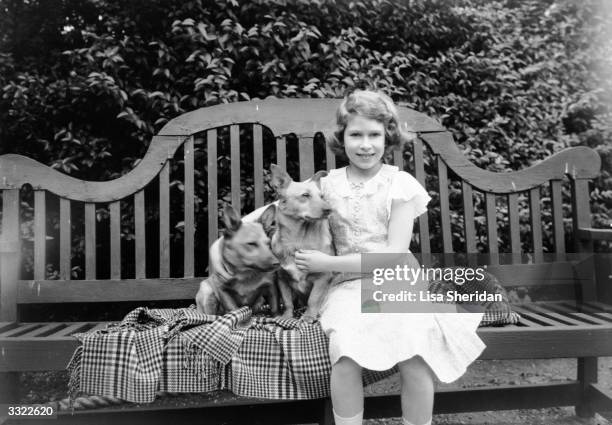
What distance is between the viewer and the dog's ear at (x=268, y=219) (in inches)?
107

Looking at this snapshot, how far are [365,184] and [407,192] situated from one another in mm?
231

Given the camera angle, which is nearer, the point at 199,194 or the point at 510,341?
the point at 510,341

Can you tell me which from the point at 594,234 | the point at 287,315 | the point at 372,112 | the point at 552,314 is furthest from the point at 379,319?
the point at 594,234

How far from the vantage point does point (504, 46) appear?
4.51 metres

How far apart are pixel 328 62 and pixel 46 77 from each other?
2.09 meters

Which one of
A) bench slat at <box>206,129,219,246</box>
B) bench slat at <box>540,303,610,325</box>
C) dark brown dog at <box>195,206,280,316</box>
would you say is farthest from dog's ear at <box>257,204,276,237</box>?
bench slat at <box>540,303,610,325</box>

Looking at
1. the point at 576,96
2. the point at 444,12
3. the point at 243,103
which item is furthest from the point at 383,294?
the point at 576,96

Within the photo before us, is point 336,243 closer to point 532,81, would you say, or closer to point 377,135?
point 377,135

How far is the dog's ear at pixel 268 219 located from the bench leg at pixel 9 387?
1582 millimetres

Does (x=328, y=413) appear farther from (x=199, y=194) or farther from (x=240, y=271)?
(x=199, y=194)

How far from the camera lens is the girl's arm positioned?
96.4 inches

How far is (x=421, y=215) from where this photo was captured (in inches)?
129

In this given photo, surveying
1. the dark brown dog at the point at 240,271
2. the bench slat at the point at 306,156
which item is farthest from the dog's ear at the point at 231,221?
the bench slat at the point at 306,156

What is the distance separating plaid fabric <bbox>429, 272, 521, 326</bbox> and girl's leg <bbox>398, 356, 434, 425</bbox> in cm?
58
